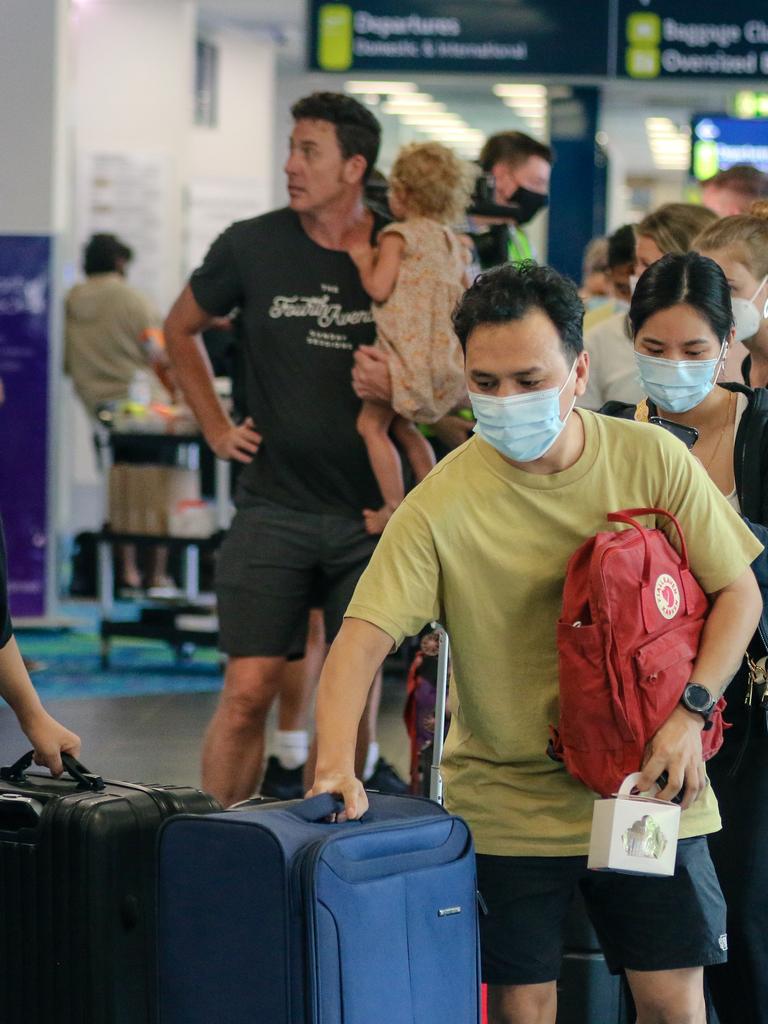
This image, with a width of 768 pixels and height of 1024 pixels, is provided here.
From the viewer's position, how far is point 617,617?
2.23 meters

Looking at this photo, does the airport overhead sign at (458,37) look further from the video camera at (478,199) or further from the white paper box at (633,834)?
the white paper box at (633,834)

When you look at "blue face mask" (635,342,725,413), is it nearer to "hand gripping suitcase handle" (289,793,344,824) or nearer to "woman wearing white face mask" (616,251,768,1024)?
"woman wearing white face mask" (616,251,768,1024)

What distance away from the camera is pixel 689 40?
8.30 m

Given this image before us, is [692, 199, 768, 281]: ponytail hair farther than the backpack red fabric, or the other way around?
[692, 199, 768, 281]: ponytail hair

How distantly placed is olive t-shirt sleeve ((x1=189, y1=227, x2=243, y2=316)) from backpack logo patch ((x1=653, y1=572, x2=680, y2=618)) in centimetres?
205

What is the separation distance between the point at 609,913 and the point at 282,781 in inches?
104

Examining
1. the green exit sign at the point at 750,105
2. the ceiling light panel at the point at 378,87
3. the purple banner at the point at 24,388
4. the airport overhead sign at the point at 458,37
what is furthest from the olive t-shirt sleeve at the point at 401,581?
the green exit sign at the point at 750,105

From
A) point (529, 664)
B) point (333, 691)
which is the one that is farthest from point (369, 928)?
point (529, 664)

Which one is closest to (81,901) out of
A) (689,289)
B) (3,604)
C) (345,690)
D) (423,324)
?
(3,604)

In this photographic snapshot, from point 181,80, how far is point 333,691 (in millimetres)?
11864

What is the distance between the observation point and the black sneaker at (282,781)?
16.3ft

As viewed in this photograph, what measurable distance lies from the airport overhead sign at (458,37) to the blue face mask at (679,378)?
5.75 meters

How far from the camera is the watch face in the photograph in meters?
2.28

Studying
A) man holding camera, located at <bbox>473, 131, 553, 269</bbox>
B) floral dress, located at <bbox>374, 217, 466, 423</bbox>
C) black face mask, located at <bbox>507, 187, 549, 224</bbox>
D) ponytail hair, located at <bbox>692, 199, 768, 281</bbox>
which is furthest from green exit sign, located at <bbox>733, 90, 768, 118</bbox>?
ponytail hair, located at <bbox>692, 199, 768, 281</bbox>
